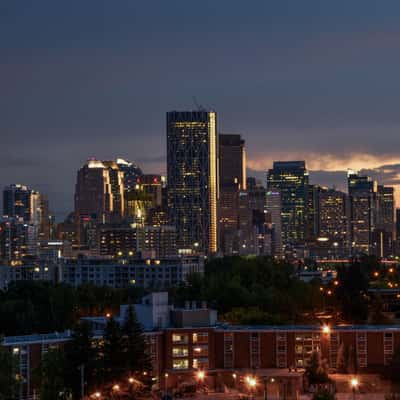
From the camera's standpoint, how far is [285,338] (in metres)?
61.8

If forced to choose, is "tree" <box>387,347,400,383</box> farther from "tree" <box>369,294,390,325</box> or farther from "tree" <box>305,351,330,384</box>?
"tree" <box>369,294,390,325</box>

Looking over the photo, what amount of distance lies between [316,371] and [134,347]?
944 cm

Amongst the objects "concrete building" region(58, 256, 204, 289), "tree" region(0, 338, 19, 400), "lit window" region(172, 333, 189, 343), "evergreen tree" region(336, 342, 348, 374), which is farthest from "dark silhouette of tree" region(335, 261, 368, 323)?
"concrete building" region(58, 256, 204, 289)

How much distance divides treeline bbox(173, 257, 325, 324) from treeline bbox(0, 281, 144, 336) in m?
6.28

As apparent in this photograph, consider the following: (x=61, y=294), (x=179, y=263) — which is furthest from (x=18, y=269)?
(x=61, y=294)

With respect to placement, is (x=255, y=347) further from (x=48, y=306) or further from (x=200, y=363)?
(x=48, y=306)

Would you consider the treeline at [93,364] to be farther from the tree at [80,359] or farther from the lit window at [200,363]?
the lit window at [200,363]

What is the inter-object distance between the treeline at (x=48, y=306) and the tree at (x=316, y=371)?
2429cm

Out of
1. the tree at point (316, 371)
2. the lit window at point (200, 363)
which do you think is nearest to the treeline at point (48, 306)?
the lit window at point (200, 363)

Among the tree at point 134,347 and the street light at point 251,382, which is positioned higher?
the tree at point 134,347

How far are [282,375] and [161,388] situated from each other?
629cm

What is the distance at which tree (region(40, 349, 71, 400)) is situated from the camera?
5109cm

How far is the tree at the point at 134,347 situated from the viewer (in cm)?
5478

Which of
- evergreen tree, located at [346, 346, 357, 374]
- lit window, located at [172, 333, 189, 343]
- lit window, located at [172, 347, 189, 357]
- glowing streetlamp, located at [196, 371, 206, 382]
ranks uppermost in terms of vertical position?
lit window, located at [172, 333, 189, 343]
